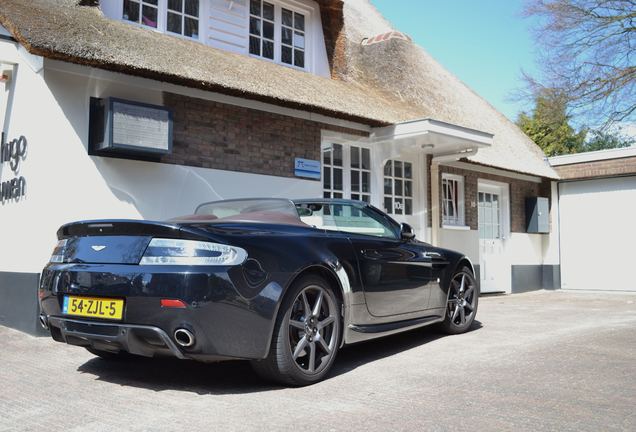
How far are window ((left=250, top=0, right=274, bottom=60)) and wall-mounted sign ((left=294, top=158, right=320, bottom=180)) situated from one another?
234cm

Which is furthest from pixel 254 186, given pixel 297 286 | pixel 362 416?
pixel 362 416

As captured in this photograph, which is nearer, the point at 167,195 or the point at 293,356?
the point at 293,356

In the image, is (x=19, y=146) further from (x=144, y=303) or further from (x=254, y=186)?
(x=144, y=303)

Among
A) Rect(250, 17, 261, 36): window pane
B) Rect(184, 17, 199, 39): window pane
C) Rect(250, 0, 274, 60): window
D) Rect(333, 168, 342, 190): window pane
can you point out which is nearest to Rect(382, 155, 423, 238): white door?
Rect(333, 168, 342, 190): window pane

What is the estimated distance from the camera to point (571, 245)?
14.7 m

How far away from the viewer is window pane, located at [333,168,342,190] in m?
9.83

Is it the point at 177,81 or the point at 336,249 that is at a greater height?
the point at 177,81

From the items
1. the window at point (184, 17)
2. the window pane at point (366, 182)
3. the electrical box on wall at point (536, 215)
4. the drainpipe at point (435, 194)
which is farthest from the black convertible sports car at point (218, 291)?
the electrical box on wall at point (536, 215)

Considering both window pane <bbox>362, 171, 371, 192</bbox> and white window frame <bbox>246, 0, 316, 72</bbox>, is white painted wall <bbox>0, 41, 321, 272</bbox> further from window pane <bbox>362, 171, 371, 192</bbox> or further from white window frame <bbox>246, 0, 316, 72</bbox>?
window pane <bbox>362, 171, 371, 192</bbox>

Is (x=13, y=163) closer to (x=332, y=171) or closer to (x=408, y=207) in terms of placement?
(x=332, y=171)

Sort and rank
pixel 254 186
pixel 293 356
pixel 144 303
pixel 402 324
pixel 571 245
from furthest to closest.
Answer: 1. pixel 571 245
2. pixel 254 186
3. pixel 402 324
4. pixel 293 356
5. pixel 144 303

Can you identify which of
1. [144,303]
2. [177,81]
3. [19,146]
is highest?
[177,81]

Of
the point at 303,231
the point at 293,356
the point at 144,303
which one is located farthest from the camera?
the point at 303,231

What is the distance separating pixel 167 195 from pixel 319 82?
3802 mm
